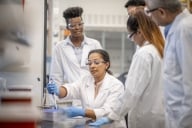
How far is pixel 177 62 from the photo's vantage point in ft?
6.23

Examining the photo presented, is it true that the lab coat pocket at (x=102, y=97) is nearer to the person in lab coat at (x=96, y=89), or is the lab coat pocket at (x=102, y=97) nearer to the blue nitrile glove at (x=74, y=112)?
the person in lab coat at (x=96, y=89)

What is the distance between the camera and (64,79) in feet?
12.1

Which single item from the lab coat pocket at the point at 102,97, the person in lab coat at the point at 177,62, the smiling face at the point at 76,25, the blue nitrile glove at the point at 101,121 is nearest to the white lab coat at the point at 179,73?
the person in lab coat at the point at 177,62

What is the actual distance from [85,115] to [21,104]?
1517 mm

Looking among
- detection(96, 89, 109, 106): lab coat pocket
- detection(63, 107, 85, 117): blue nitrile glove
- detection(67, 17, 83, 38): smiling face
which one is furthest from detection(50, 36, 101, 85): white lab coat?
detection(63, 107, 85, 117): blue nitrile glove

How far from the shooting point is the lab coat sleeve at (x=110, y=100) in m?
2.63

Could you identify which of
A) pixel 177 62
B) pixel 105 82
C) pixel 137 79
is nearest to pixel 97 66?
pixel 105 82

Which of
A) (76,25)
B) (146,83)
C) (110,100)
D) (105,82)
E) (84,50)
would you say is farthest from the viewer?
(84,50)

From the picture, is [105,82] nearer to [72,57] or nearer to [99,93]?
[99,93]

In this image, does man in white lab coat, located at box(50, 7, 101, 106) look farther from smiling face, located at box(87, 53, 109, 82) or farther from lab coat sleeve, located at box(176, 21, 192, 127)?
lab coat sleeve, located at box(176, 21, 192, 127)

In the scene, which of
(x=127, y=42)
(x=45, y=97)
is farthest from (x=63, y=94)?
(x=127, y=42)

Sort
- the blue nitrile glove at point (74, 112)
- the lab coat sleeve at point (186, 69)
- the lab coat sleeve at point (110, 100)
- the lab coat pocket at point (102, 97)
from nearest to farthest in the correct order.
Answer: the lab coat sleeve at point (186, 69)
the blue nitrile glove at point (74, 112)
the lab coat sleeve at point (110, 100)
the lab coat pocket at point (102, 97)

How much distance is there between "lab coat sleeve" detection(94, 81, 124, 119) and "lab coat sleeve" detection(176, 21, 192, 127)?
872 mm

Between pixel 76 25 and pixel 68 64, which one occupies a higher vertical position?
pixel 76 25
